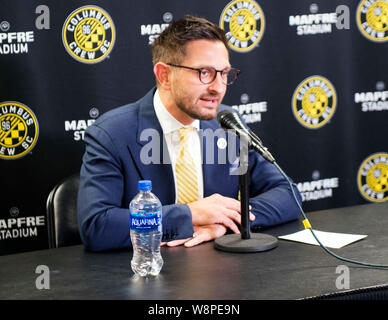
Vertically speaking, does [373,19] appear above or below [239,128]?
above

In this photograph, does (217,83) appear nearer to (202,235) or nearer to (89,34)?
(202,235)

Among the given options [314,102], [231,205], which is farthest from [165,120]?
[314,102]

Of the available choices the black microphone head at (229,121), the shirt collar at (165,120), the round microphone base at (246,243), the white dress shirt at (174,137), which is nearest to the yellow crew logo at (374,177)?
the white dress shirt at (174,137)

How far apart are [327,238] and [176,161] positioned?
0.72 meters

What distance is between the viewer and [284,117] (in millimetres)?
3307

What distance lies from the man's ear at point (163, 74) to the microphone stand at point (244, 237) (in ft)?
2.27

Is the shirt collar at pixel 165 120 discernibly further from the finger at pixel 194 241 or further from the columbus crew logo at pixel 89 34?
the columbus crew logo at pixel 89 34

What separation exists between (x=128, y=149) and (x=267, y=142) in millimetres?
1266

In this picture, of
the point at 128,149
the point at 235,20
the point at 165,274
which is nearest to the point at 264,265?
the point at 165,274

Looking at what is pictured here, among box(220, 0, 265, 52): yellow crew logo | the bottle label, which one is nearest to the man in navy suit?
the bottle label

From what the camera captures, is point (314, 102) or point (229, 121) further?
point (314, 102)

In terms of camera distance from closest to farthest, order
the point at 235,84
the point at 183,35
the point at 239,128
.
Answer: the point at 239,128 < the point at 183,35 < the point at 235,84

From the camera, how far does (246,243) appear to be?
1842mm

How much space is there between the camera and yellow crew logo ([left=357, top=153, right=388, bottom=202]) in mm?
3543
